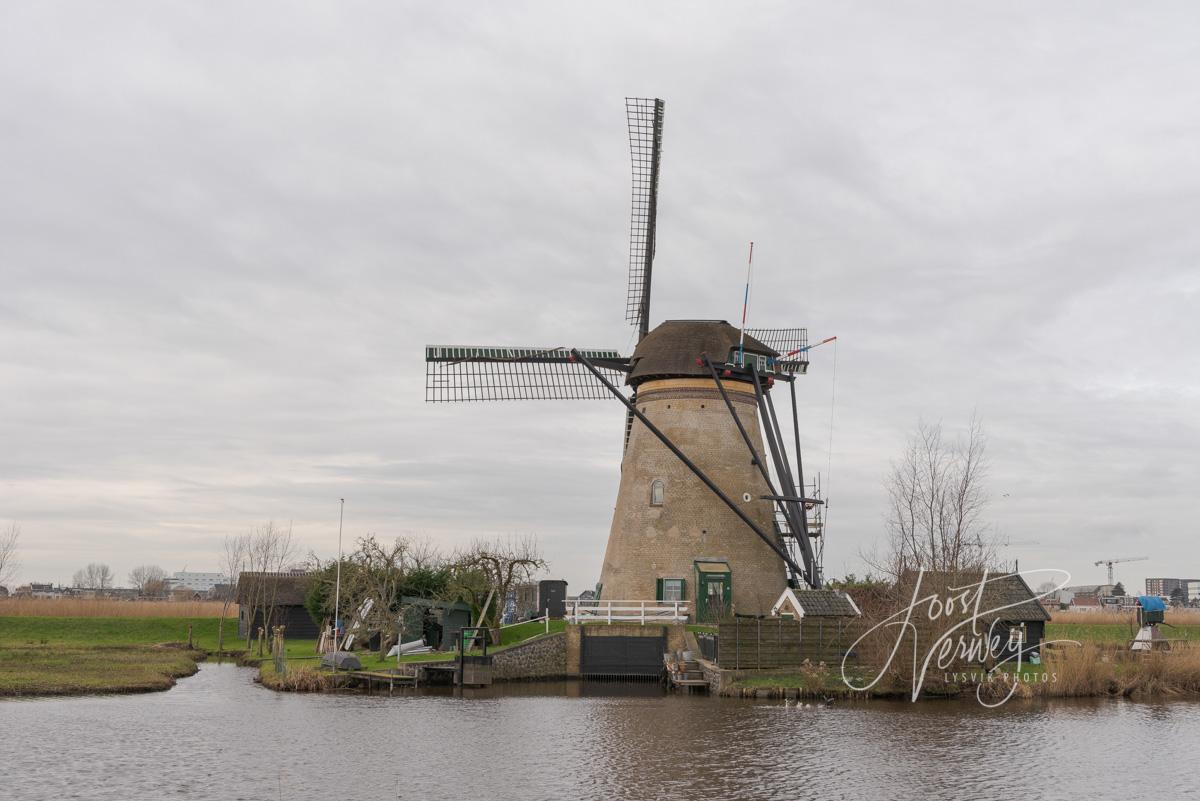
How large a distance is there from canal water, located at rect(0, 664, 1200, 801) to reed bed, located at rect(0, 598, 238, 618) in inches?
1334

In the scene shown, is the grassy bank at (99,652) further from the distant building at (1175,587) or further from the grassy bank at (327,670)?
the distant building at (1175,587)

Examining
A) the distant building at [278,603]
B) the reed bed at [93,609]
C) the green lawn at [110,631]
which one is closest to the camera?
the green lawn at [110,631]

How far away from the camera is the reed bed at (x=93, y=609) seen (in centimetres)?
5928

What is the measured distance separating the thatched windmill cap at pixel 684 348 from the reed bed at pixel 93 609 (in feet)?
116

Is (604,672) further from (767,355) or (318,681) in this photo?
(767,355)

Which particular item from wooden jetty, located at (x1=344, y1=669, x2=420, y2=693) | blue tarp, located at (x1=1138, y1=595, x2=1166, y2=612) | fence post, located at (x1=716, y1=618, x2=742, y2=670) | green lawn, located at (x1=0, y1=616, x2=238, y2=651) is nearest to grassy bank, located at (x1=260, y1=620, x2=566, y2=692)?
wooden jetty, located at (x1=344, y1=669, x2=420, y2=693)

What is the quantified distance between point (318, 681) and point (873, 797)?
67.9 ft

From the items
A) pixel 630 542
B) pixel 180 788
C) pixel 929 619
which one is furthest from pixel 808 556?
pixel 180 788

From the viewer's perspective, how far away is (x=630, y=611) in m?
37.3

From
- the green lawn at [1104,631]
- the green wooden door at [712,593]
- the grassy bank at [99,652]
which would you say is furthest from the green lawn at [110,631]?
the green lawn at [1104,631]

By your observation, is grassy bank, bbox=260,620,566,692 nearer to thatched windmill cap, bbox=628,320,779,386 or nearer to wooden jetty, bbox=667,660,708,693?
wooden jetty, bbox=667,660,708,693

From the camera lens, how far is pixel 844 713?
26.6m

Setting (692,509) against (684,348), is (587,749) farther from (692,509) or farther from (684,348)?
(684,348)

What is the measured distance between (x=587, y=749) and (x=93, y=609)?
161ft
